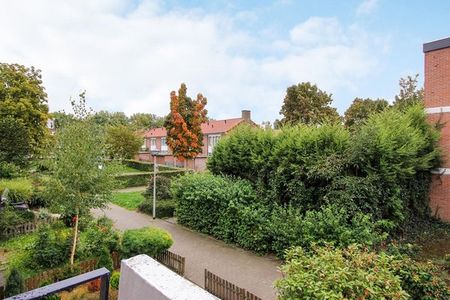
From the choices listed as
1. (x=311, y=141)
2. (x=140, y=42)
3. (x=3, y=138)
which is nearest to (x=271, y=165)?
(x=311, y=141)

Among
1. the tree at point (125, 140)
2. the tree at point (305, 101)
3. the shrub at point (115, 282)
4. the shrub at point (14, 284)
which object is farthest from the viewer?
the tree at point (125, 140)

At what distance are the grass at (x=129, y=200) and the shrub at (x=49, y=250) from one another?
384 inches

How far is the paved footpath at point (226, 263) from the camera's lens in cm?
924

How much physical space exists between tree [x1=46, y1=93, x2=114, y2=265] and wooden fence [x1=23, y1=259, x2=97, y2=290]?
2.72 feet

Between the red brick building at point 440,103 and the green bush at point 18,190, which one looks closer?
the red brick building at point 440,103

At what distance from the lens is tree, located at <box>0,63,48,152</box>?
26.1 metres

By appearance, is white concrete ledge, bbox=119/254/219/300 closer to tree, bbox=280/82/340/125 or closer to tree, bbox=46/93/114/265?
tree, bbox=46/93/114/265

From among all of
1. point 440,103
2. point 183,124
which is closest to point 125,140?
point 183,124

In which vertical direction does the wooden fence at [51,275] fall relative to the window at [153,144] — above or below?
below

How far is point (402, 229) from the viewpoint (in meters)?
12.1

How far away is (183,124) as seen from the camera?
29.6m

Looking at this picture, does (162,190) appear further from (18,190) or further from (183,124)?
(183,124)

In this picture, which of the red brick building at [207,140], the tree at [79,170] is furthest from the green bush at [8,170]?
the red brick building at [207,140]

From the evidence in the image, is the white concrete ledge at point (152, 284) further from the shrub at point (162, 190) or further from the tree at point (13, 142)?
the tree at point (13, 142)
